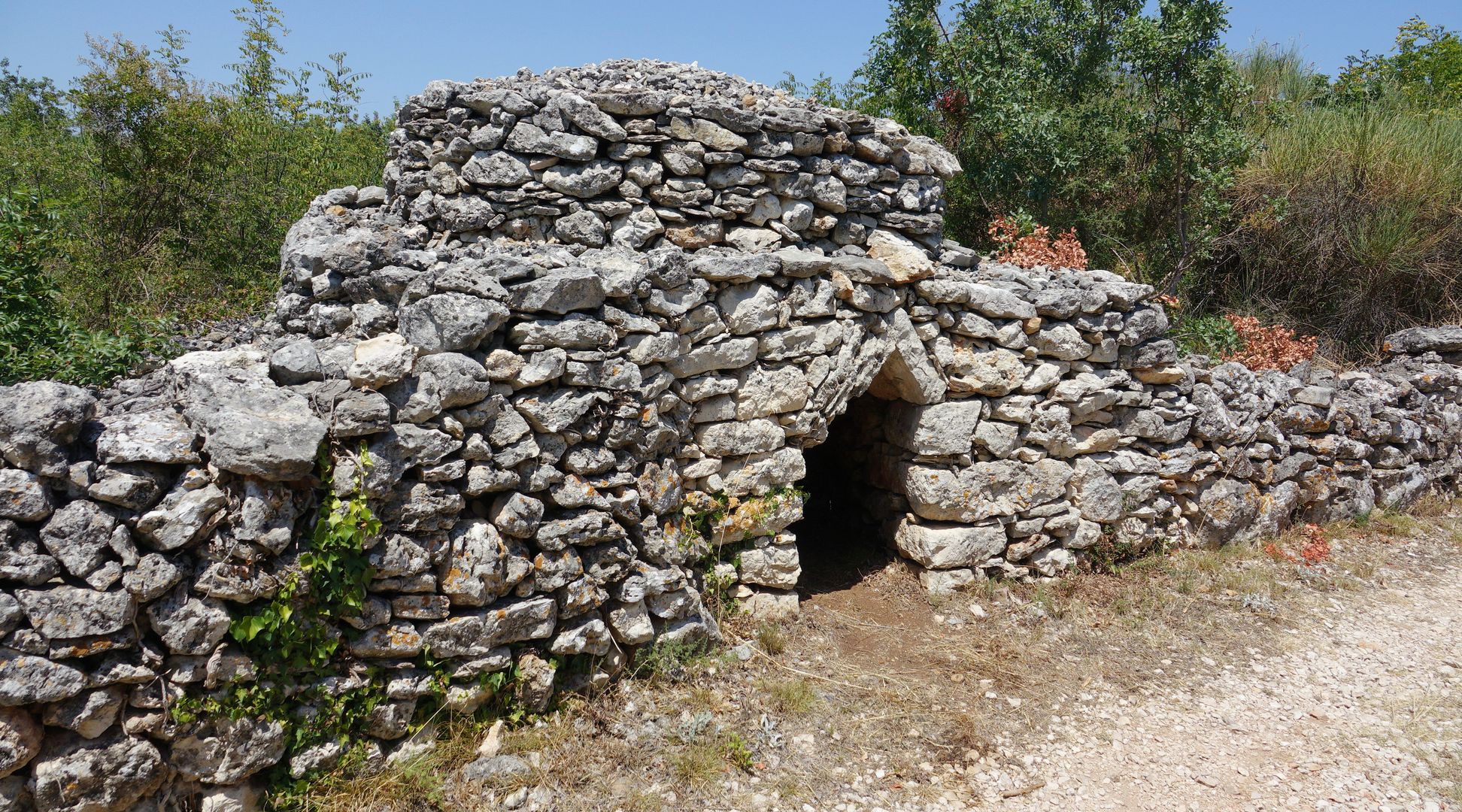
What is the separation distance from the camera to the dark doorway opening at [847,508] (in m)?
6.76

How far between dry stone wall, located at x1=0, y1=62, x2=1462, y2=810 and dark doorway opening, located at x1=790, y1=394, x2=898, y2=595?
0.29ft

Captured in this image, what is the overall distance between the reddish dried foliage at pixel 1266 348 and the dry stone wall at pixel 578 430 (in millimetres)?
→ 428

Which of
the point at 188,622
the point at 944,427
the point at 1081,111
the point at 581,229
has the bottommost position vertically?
the point at 188,622

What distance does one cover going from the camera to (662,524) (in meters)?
5.01

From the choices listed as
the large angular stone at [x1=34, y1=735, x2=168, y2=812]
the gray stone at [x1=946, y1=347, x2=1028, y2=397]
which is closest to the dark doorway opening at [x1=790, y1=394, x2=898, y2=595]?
the gray stone at [x1=946, y1=347, x2=1028, y2=397]

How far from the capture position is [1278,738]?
4.92 m

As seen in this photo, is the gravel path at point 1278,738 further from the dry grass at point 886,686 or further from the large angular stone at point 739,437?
the large angular stone at point 739,437

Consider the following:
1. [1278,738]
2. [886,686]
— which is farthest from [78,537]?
[1278,738]

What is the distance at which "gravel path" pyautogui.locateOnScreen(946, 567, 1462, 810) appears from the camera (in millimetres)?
4422

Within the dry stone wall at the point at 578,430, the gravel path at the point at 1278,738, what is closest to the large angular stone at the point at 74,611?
the dry stone wall at the point at 578,430

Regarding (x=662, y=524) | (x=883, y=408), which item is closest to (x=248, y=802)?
(x=662, y=524)

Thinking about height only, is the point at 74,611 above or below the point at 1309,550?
below

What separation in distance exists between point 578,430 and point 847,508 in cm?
358

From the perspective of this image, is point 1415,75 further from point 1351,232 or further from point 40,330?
point 40,330
